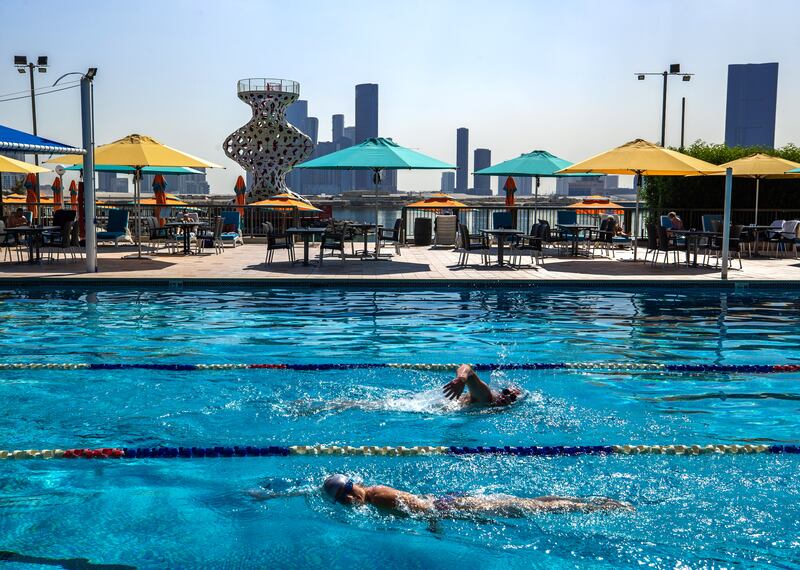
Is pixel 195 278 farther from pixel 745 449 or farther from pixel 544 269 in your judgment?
pixel 745 449

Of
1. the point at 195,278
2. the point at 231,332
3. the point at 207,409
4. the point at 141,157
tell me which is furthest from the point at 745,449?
the point at 141,157

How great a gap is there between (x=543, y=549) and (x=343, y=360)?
13.5 ft

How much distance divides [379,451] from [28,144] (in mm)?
8855

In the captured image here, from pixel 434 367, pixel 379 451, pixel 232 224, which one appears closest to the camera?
pixel 379 451

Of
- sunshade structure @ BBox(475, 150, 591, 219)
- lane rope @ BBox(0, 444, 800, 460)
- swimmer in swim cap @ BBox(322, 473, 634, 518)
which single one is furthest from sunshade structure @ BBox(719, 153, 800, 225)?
swimmer in swim cap @ BBox(322, 473, 634, 518)

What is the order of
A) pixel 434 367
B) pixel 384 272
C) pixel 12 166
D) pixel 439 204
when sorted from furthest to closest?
pixel 439 204 < pixel 12 166 < pixel 384 272 < pixel 434 367

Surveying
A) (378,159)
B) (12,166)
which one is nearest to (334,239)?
(378,159)

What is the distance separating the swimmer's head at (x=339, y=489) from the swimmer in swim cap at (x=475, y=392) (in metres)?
1.29

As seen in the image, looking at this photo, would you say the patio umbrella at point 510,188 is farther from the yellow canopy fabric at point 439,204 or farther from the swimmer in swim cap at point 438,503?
the swimmer in swim cap at point 438,503

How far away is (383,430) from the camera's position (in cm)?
596

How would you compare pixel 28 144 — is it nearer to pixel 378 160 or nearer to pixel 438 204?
pixel 378 160

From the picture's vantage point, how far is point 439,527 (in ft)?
14.0

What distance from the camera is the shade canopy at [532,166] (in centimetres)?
1809

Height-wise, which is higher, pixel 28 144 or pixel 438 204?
pixel 28 144
